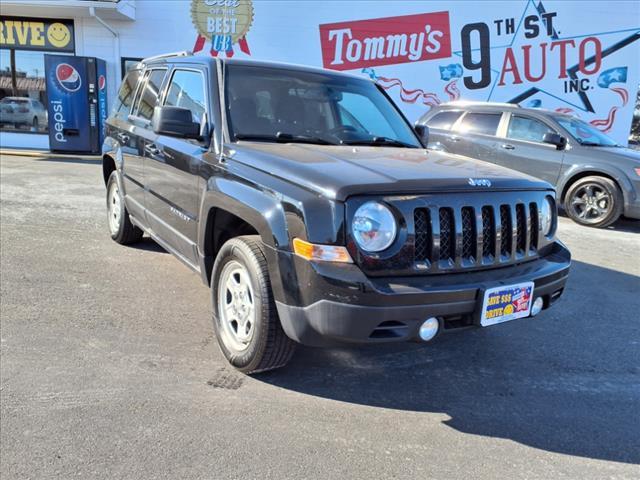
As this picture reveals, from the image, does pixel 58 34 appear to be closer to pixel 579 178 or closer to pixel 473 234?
pixel 579 178

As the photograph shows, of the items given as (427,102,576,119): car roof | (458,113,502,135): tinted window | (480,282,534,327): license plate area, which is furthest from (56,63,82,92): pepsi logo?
(480,282,534,327): license plate area

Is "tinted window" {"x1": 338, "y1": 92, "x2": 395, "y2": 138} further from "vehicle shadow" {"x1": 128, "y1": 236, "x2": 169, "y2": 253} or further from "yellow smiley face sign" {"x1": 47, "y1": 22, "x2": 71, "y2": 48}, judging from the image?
"yellow smiley face sign" {"x1": 47, "y1": 22, "x2": 71, "y2": 48}

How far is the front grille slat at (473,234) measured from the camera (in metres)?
2.68

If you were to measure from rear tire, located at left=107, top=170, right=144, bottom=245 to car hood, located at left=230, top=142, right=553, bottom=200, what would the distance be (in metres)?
2.77

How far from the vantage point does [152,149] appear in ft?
14.5

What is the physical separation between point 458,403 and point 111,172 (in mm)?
4782

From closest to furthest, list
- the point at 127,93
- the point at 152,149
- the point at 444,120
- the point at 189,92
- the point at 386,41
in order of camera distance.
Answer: the point at 189,92 → the point at 152,149 → the point at 127,93 → the point at 444,120 → the point at 386,41

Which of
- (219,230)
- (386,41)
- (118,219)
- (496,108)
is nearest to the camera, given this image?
(219,230)

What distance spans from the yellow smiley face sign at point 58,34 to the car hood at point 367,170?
44.1ft

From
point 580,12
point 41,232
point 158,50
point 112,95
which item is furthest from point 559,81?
point 41,232

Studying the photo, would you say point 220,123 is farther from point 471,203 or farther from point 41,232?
point 41,232

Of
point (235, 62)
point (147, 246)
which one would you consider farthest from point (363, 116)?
point (147, 246)

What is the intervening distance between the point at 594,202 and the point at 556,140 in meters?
1.16

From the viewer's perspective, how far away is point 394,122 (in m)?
4.29
